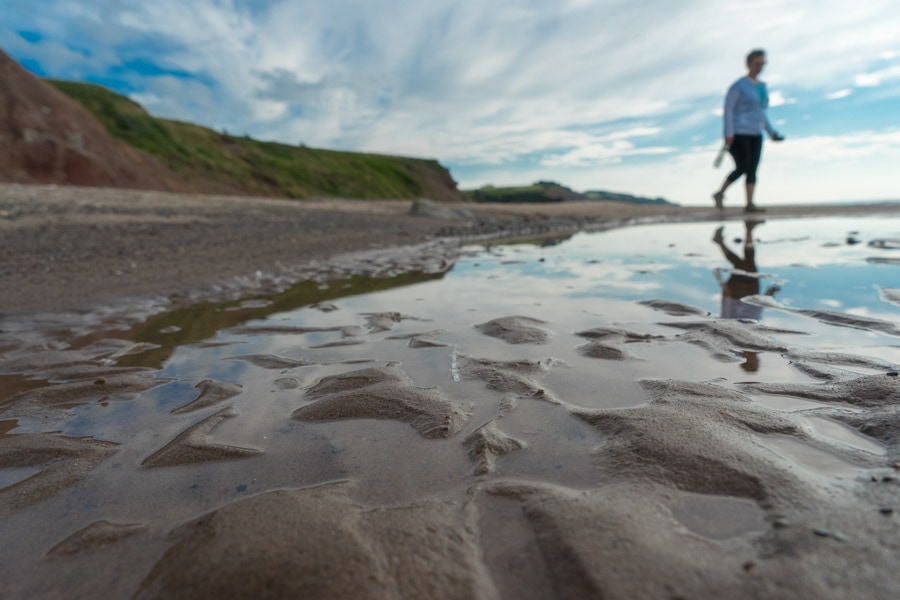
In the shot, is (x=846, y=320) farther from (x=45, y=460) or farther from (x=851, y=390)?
(x=45, y=460)

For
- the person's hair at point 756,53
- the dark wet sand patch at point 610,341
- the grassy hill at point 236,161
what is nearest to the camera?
the dark wet sand patch at point 610,341

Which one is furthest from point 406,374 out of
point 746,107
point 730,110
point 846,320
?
point 746,107

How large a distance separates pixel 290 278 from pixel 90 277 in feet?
5.20

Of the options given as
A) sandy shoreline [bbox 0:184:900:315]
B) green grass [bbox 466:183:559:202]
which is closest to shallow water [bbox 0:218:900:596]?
sandy shoreline [bbox 0:184:900:315]

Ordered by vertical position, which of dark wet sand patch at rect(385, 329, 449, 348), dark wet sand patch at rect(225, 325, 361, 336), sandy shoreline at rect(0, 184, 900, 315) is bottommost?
dark wet sand patch at rect(385, 329, 449, 348)

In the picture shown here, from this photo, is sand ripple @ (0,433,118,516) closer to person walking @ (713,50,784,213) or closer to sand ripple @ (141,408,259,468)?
sand ripple @ (141,408,259,468)

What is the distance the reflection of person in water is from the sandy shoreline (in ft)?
10.5

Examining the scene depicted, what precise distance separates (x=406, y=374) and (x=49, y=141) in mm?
28810

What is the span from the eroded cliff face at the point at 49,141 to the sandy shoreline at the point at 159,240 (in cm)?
1567

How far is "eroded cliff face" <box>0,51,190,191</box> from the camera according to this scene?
21.7 m

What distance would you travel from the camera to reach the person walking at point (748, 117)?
8.29 metres

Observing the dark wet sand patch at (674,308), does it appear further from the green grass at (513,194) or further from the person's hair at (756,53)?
the green grass at (513,194)

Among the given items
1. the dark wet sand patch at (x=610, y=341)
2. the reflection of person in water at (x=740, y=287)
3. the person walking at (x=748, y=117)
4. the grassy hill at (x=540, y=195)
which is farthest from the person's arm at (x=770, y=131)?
the grassy hill at (x=540, y=195)

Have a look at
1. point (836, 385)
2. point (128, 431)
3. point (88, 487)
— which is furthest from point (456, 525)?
point (836, 385)
